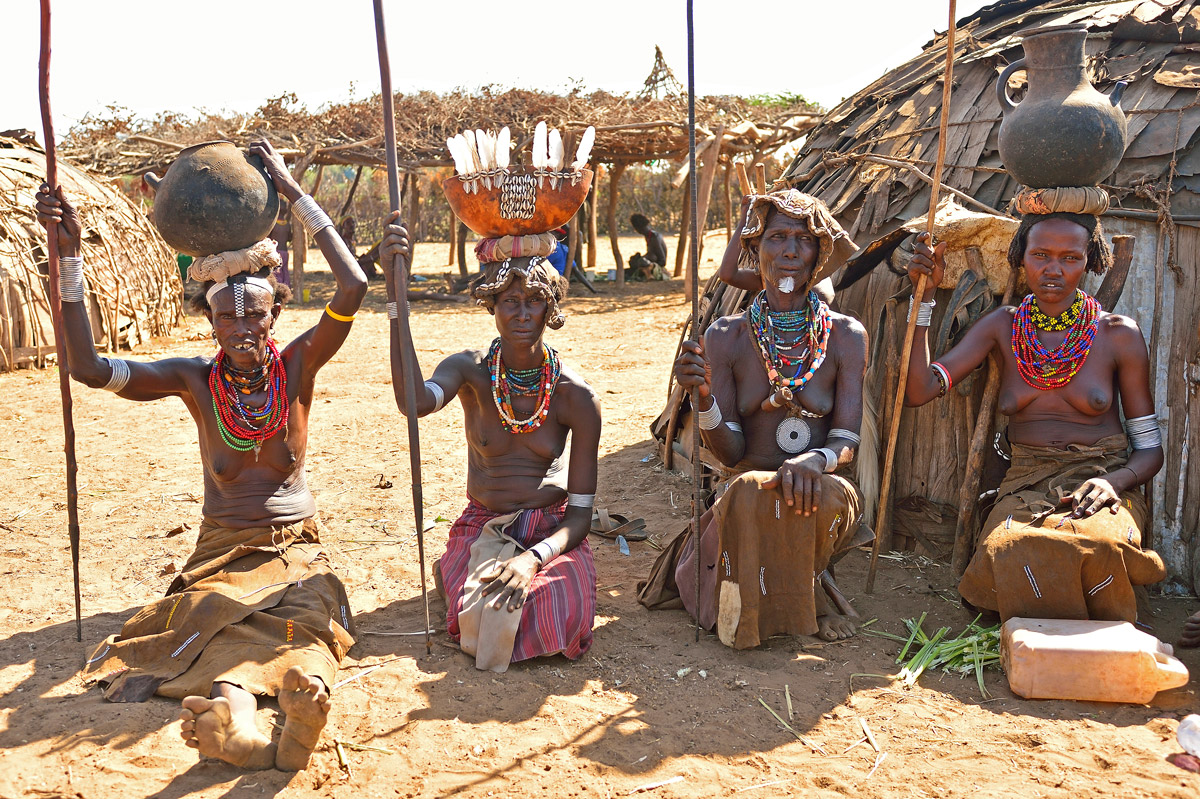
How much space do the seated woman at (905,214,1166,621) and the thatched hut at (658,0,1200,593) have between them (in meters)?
0.45

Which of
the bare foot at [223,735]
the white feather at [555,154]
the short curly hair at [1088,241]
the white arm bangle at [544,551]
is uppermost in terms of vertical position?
the white feather at [555,154]

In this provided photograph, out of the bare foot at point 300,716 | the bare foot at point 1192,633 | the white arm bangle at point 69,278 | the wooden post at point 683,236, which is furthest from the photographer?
the wooden post at point 683,236

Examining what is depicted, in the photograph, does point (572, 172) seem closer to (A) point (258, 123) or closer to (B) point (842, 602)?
(B) point (842, 602)

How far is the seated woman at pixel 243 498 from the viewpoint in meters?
3.26

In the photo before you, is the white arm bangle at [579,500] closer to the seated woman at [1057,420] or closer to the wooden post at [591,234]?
the seated woman at [1057,420]

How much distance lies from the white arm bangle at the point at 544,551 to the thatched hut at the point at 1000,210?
6.06 feet

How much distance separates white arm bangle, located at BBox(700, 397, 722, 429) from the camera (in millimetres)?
3721

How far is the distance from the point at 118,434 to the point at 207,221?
165 inches

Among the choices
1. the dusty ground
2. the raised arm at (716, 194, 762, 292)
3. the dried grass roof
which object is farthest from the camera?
the dried grass roof

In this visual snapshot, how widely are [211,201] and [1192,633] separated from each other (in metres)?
3.89


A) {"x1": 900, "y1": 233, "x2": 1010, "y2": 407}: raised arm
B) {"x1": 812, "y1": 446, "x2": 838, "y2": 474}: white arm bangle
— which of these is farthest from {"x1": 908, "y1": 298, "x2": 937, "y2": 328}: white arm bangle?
{"x1": 812, "y1": 446, "x2": 838, "y2": 474}: white arm bangle

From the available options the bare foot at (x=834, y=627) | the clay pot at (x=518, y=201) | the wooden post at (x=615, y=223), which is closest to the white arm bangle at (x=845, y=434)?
the bare foot at (x=834, y=627)

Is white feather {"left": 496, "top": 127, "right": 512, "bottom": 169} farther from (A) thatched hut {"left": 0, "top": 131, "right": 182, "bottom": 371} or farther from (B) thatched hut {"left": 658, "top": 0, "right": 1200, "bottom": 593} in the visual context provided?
(A) thatched hut {"left": 0, "top": 131, "right": 182, "bottom": 371}

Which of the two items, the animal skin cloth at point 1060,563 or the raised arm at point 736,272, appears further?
the raised arm at point 736,272
